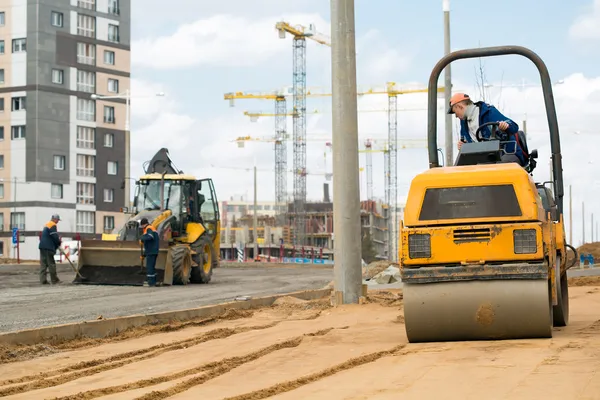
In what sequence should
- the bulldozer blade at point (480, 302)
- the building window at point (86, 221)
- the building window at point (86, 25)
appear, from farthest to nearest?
the building window at point (86, 221), the building window at point (86, 25), the bulldozer blade at point (480, 302)

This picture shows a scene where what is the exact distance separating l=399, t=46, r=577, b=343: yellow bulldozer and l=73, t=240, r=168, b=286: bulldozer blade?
14.9 m

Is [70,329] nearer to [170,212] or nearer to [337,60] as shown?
[337,60]

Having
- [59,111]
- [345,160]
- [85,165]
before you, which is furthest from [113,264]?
[85,165]

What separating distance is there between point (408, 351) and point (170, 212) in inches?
678

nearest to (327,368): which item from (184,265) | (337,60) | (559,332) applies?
(559,332)

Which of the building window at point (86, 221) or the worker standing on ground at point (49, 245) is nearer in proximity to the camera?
the worker standing on ground at point (49, 245)

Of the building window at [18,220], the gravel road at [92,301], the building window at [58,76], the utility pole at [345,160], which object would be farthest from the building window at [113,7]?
the utility pole at [345,160]

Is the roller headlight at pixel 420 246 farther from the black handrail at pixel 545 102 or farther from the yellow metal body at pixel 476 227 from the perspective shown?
the black handrail at pixel 545 102

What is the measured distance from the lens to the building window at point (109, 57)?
88.1 m

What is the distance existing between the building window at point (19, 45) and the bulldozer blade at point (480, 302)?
7740 centimetres

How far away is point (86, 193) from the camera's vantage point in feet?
290

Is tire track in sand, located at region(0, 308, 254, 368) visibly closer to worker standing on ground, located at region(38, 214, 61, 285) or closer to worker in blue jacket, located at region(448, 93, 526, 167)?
worker in blue jacket, located at region(448, 93, 526, 167)

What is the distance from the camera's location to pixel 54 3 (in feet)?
274

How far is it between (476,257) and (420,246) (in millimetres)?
575
